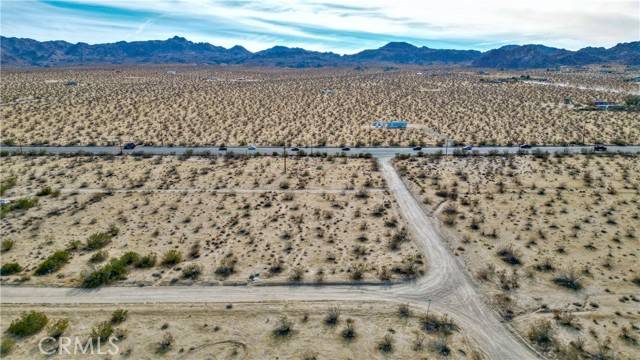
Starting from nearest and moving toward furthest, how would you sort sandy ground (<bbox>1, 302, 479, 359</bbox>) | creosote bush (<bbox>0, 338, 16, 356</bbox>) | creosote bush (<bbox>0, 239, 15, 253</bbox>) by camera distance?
creosote bush (<bbox>0, 338, 16, 356</bbox>)
sandy ground (<bbox>1, 302, 479, 359</bbox>)
creosote bush (<bbox>0, 239, 15, 253</bbox>)

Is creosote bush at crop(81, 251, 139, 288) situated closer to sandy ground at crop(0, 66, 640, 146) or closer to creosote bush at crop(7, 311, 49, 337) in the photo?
creosote bush at crop(7, 311, 49, 337)

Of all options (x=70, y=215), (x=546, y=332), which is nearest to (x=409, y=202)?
(x=546, y=332)

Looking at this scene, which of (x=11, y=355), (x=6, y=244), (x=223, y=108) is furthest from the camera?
(x=223, y=108)

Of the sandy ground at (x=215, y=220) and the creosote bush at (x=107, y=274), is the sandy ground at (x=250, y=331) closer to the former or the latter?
the creosote bush at (x=107, y=274)

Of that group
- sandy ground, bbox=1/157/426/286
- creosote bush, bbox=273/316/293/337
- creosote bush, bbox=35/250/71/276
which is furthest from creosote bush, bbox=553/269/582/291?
creosote bush, bbox=35/250/71/276

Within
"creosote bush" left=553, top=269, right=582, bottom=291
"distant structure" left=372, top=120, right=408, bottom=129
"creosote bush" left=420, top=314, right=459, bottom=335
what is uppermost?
"distant structure" left=372, top=120, right=408, bottom=129

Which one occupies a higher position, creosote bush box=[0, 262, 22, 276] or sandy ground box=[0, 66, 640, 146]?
sandy ground box=[0, 66, 640, 146]

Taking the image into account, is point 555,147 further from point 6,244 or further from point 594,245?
point 6,244
